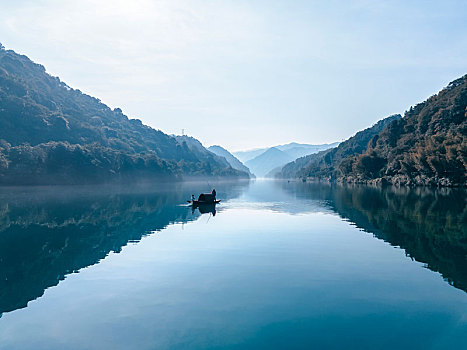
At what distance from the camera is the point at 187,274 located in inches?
797

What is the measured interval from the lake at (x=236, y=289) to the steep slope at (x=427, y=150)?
3004 inches

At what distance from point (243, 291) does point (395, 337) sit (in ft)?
23.8

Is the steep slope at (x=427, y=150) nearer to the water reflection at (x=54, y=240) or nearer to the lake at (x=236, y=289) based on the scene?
the lake at (x=236, y=289)

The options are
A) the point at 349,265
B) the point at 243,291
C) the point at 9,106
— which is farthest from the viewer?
the point at 9,106

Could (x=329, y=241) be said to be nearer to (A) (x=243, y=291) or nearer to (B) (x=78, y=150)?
(A) (x=243, y=291)

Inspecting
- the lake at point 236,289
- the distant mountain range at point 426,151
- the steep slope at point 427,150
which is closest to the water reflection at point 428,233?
the lake at point 236,289

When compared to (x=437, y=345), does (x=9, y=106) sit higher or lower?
Result: higher

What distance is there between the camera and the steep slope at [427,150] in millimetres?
99081

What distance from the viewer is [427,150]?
346ft

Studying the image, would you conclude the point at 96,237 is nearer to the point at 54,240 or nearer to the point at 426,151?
the point at 54,240

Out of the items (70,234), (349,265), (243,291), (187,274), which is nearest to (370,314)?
(243,291)

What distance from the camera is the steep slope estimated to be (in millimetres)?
99081

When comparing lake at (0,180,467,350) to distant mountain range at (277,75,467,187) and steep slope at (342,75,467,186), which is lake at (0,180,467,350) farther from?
steep slope at (342,75,467,186)

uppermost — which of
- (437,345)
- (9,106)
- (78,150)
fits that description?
(9,106)
